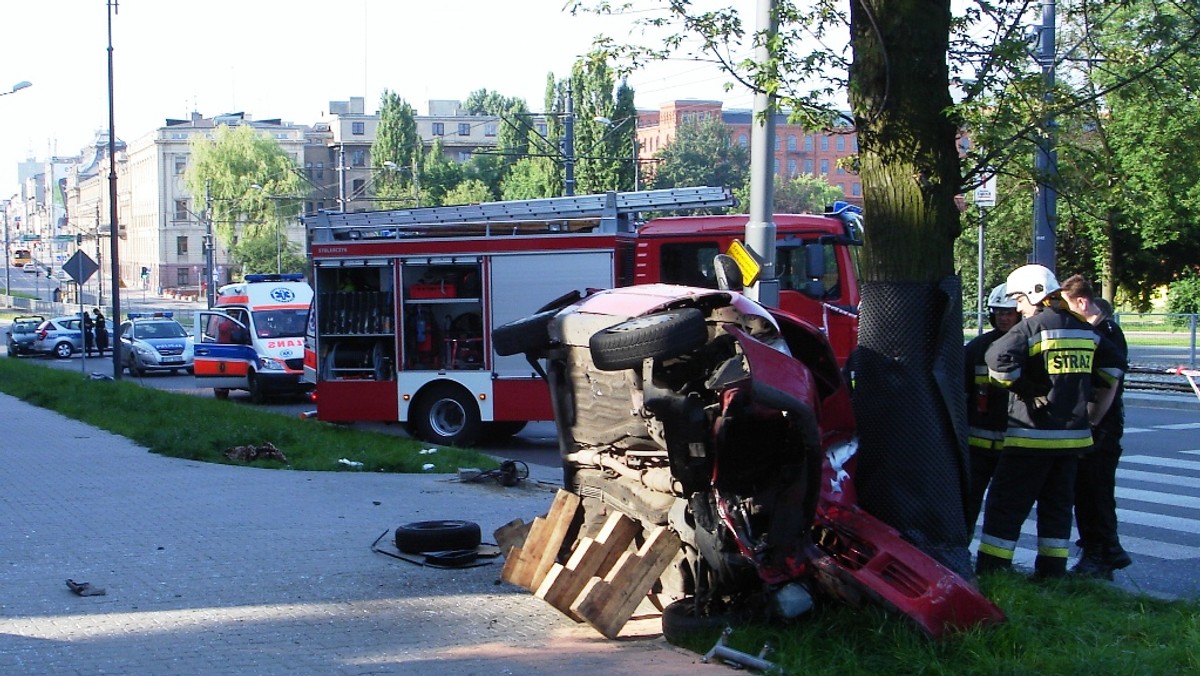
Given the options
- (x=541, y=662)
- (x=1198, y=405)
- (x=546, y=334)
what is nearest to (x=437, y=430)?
(x=546, y=334)

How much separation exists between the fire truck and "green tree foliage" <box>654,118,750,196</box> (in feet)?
183

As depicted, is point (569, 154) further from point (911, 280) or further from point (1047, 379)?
point (911, 280)

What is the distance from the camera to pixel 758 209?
1086cm

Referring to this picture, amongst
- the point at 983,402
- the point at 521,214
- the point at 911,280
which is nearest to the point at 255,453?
the point at 521,214

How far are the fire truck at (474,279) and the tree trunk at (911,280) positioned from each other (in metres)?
Answer: 8.07

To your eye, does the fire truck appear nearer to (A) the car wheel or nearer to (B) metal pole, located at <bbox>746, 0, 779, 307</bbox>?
(B) metal pole, located at <bbox>746, 0, 779, 307</bbox>

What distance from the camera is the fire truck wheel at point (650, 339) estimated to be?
18.6ft

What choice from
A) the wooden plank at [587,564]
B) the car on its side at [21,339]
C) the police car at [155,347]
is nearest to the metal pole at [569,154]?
the police car at [155,347]

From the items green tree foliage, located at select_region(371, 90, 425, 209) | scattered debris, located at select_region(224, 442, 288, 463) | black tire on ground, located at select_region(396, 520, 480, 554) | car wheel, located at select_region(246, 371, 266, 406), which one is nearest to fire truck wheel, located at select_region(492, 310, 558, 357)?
black tire on ground, located at select_region(396, 520, 480, 554)

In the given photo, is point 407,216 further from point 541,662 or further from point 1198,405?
point 1198,405

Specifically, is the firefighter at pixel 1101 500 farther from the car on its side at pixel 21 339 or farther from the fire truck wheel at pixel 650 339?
the car on its side at pixel 21 339

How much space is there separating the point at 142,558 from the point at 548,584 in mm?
3287

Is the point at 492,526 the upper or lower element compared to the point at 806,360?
lower

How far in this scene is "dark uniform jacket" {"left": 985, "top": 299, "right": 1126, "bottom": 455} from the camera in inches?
285
